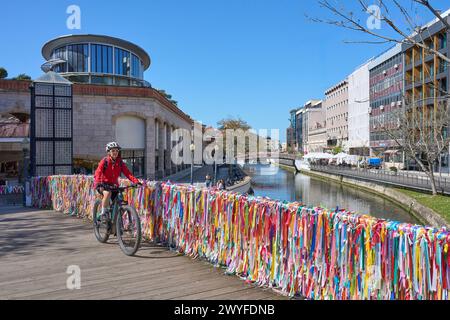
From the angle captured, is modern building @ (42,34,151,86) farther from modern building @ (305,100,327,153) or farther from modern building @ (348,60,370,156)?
modern building @ (305,100,327,153)

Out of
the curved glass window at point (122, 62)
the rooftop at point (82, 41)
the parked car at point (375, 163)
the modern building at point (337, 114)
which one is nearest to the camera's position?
the rooftop at point (82, 41)

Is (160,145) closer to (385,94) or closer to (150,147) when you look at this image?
(150,147)

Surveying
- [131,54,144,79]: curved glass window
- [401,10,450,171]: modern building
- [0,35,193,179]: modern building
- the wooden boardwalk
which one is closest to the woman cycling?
the wooden boardwalk

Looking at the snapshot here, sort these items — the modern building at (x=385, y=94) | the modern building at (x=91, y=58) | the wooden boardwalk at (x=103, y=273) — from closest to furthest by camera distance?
the wooden boardwalk at (x=103, y=273), the modern building at (x=91, y=58), the modern building at (x=385, y=94)

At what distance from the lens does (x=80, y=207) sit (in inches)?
393

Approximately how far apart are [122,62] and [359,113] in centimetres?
5279

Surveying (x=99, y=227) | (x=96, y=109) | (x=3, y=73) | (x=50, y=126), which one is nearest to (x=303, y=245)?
(x=99, y=227)

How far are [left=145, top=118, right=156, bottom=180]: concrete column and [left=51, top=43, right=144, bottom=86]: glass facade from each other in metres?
8.43

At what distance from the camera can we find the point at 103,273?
5152 mm

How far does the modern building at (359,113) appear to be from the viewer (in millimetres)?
71875

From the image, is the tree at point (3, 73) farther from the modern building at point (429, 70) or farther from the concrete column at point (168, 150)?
the modern building at point (429, 70)

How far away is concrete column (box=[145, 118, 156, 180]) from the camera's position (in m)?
31.6

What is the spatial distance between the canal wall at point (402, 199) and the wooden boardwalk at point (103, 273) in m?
14.5

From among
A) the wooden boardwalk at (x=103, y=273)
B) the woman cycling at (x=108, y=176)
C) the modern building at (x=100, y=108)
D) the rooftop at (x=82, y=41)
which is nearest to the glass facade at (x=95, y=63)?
the modern building at (x=100, y=108)
